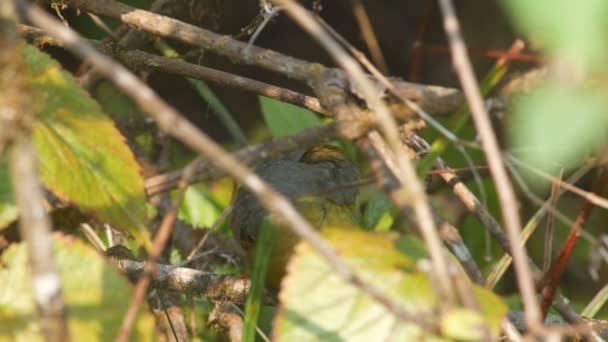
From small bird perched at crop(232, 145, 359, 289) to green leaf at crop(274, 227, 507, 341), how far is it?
522 millimetres

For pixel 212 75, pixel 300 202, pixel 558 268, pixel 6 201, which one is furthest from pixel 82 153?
pixel 558 268

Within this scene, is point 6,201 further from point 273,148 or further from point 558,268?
point 558,268

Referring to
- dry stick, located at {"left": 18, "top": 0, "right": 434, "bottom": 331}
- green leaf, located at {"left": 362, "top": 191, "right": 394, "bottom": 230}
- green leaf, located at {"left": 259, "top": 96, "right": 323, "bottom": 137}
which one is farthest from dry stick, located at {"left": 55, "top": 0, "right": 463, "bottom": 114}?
green leaf, located at {"left": 259, "top": 96, "right": 323, "bottom": 137}

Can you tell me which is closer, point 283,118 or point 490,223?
point 490,223

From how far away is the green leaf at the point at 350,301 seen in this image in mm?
917

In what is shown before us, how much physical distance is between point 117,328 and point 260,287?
0.27m

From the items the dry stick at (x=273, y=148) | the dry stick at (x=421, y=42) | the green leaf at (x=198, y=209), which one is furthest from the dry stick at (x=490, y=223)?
the dry stick at (x=421, y=42)

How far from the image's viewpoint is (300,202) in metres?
1.48

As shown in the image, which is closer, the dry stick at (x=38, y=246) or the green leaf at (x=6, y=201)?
the dry stick at (x=38, y=246)

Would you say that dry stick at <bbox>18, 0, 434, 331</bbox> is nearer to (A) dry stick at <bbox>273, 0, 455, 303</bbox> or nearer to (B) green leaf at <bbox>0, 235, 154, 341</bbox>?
(A) dry stick at <bbox>273, 0, 455, 303</bbox>

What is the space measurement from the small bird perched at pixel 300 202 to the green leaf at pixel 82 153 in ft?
1.58

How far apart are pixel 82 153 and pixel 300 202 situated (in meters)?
0.54

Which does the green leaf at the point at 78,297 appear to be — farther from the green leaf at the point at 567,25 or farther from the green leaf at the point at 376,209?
the green leaf at the point at 376,209

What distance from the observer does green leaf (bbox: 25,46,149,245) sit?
3.27 ft
